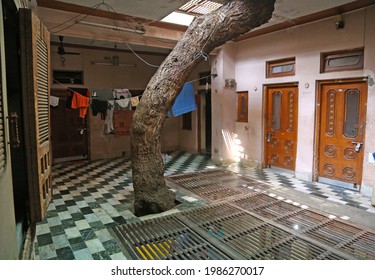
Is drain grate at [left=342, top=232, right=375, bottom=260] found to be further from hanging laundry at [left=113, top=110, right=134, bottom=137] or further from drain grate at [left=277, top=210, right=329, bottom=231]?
hanging laundry at [left=113, top=110, right=134, bottom=137]

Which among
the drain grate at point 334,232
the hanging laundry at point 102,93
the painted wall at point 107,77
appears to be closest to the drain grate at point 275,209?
the drain grate at point 334,232

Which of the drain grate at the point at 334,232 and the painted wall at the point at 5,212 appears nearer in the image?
the painted wall at the point at 5,212

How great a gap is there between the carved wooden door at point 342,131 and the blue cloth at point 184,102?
293cm

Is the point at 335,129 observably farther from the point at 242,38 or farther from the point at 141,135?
the point at 141,135

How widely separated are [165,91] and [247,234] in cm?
218

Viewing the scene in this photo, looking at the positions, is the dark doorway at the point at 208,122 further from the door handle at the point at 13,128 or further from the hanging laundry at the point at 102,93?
the door handle at the point at 13,128

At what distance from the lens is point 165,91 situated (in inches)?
150

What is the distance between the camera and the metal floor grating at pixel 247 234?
2.71 meters

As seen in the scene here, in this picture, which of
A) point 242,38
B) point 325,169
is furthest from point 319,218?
point 242,38

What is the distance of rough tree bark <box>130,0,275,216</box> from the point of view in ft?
12.3

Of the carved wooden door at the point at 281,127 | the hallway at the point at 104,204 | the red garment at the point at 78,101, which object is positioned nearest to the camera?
the hallway at the point at 104,204

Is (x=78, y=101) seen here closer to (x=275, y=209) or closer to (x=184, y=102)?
(x=184, y=102)

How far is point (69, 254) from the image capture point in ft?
8.96

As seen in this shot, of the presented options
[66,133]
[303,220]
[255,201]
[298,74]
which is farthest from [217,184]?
[66,133]
